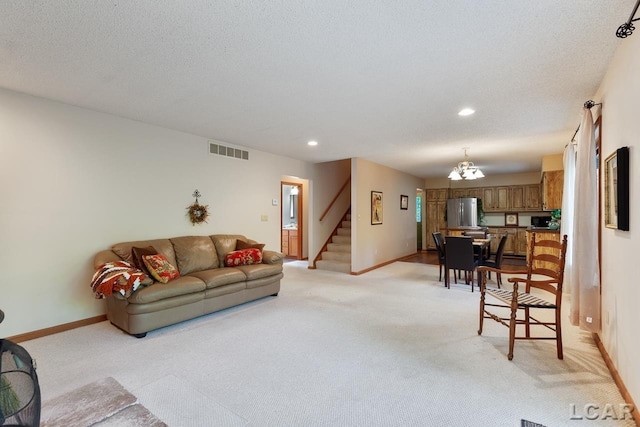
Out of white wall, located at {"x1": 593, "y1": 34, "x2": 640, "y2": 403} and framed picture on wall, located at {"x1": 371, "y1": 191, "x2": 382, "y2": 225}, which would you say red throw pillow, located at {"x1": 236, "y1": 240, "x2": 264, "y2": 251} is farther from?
white wall, located at {"x1": 593, "y1": 34, "x2": 640, "y2": 403}

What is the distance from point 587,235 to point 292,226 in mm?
7060

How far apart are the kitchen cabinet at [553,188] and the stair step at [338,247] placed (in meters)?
4.33

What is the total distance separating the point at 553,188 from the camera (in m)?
6.19

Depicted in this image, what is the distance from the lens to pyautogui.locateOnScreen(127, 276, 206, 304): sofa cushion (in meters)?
3.11

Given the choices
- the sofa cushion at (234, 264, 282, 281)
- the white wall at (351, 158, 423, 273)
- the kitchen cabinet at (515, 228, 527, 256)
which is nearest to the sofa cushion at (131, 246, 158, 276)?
the sofa cushion at (234, 264, 282, 281)

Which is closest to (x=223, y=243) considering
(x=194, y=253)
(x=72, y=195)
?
(x=194, y=253)

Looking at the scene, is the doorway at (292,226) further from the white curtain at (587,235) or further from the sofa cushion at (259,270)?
the white curtain at (587,235)

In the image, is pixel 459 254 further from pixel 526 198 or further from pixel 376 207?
pixel 526 198

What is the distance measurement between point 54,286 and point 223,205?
2374 mm

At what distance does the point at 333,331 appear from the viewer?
3299 mm

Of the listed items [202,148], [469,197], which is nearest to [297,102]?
[202,148]

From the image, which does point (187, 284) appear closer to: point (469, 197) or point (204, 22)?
point (204, 22)

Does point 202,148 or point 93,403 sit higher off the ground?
point 202,148
